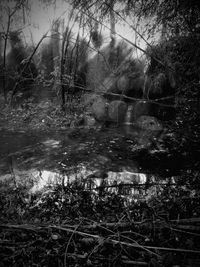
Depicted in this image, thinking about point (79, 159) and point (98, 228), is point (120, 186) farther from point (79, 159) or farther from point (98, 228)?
point (79, 159)

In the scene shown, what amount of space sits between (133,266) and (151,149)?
416 cm

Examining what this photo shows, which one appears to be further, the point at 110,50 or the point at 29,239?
the point at 110,50

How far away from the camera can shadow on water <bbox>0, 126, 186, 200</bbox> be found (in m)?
3.97

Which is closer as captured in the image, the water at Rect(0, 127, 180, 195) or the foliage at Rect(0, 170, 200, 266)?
the foliage at Rect(0, 170, 200, 266)

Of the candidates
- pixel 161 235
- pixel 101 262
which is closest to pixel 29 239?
pixel 101 262

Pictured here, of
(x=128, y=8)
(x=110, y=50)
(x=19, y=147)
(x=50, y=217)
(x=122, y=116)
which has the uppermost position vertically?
(x=110, y=50)

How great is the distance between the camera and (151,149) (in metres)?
5.74

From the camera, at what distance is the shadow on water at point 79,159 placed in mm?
3971

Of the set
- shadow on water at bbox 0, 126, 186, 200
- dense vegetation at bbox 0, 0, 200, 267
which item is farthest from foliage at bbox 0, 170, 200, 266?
shadow on water at bbox 0, 126, 186, 200

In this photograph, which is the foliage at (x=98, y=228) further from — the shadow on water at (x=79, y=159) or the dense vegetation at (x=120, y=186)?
the shadow on water at (x=79, y=159)

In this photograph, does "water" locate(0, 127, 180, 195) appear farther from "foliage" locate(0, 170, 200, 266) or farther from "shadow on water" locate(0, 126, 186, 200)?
"foliage" locate(0, 170, 200, 266)

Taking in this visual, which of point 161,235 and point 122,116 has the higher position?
point 122,116

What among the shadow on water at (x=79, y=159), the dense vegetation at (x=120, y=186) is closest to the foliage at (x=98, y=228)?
the dense vegetation at (x=120, y=186)

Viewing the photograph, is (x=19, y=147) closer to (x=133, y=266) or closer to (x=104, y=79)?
(x=133, y=266)
